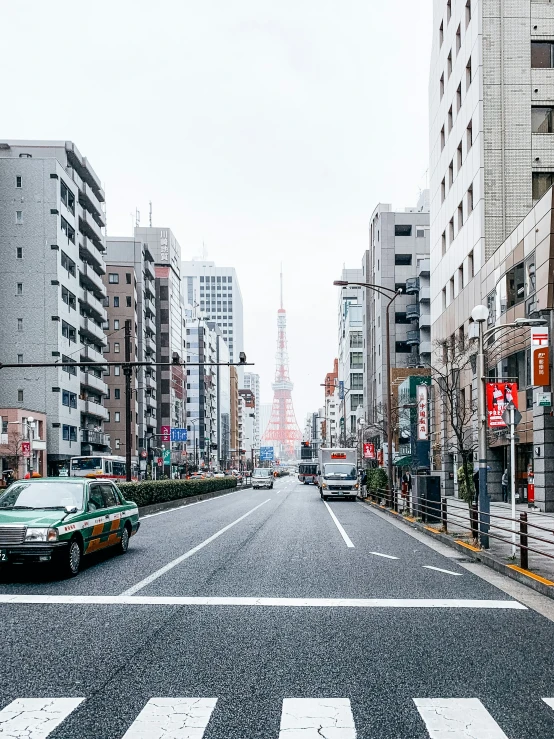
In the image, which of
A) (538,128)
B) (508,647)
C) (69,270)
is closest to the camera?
(508,647)

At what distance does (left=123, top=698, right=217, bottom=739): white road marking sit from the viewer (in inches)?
220

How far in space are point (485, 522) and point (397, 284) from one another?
8043 cm

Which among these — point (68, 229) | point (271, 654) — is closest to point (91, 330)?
point (68, 229)

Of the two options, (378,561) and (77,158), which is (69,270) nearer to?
(77,158)

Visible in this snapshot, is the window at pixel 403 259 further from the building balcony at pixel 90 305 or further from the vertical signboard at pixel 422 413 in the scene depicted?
the vertical signboard at pixel 422 413

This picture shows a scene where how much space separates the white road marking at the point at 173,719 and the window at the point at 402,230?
93.7 meters

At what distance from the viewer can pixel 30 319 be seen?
66.4m

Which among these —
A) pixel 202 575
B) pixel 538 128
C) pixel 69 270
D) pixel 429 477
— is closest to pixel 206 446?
pixel 69 270

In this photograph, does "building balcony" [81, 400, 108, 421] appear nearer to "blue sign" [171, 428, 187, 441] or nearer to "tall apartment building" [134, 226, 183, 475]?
"blue sign" [171, 428, 187, 441]

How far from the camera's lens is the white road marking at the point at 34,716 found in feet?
18.5

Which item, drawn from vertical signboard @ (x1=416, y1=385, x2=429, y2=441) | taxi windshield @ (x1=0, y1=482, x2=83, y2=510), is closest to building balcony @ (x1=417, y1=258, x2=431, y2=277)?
vertical signboard @ (x1=416, y1=385, x2=429, y2=441)

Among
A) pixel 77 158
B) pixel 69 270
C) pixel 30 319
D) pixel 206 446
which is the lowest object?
pixel 206 446

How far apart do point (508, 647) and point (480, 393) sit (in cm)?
1018

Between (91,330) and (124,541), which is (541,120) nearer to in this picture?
(124,541)
